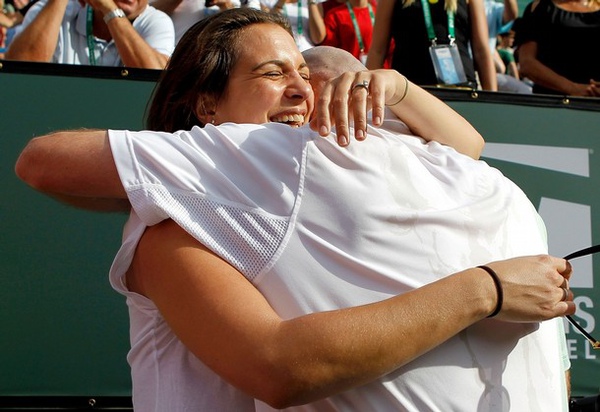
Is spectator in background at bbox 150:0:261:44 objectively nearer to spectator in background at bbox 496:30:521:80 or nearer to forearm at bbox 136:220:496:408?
forearm at bbox 136:220:496:408

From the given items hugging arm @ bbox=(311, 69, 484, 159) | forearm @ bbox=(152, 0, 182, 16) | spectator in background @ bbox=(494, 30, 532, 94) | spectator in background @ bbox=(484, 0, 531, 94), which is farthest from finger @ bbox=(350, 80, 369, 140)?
spectator in background @ bbox=(494, 30, 532, 94)

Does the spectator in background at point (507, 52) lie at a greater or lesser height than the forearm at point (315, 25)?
lesser

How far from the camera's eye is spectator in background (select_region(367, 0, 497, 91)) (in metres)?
4.72

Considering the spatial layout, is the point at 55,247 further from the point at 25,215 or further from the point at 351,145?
the point at 351,145

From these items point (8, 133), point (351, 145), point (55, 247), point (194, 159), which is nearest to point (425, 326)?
point (351, 145)

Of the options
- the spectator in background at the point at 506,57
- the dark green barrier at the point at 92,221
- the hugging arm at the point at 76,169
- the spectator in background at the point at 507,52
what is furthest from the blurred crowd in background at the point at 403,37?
the spectator in background at the point at 507,52

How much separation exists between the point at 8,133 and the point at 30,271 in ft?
1.75

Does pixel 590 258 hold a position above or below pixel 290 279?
below

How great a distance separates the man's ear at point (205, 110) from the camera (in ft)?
7.47

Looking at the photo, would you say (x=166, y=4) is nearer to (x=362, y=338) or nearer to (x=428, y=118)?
(x=428, y=118)

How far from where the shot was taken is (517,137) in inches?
154

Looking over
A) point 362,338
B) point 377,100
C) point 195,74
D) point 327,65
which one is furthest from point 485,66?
point 362,338

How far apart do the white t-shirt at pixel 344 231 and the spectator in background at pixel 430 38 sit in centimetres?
298

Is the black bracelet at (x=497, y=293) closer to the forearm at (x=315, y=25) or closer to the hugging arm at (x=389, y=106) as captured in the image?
the hugging arm at (x=389, y=106)
